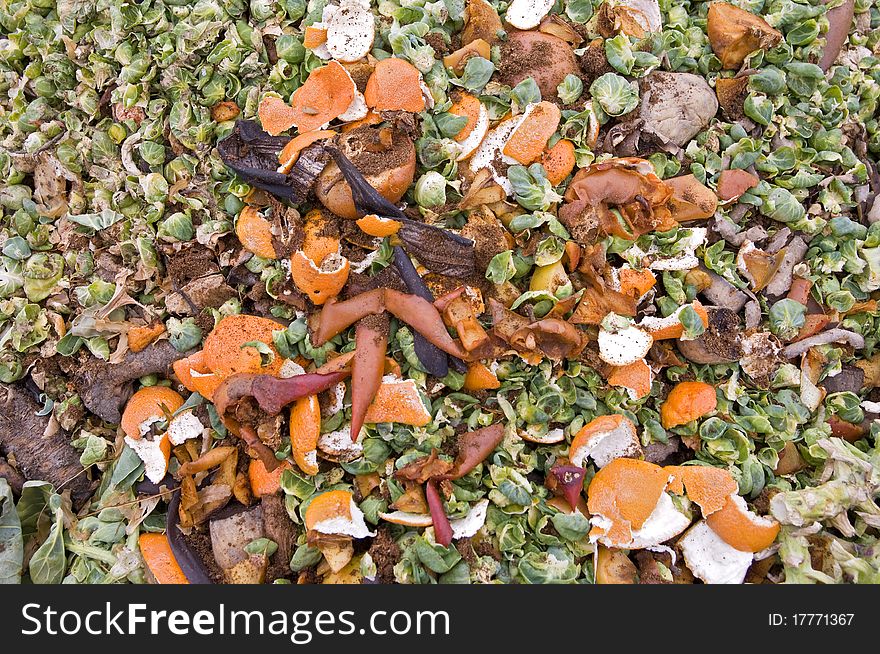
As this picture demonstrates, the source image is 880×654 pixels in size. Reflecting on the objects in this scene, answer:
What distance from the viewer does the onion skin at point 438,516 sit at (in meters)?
2.61

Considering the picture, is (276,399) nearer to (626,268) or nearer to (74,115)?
(626,268)

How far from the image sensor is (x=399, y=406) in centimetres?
275

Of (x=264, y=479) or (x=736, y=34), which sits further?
(x=736, y=34)

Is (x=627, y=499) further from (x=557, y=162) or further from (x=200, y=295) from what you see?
(x=200, y=295)

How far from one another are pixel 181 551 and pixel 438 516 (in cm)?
112

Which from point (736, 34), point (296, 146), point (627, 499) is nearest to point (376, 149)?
point (296, 146)

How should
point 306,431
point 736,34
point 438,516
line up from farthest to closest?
point 736,34 → point 306,431 → point 438,516

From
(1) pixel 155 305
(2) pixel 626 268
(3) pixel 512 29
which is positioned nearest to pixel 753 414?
(2) pixel 626 268

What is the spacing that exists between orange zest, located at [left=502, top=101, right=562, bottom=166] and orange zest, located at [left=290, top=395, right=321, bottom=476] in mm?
1423

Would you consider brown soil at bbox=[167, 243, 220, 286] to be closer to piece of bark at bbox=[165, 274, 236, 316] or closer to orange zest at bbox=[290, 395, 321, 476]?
piece of bark at bbox=[165, 274, 236, 316]

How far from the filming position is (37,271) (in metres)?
3.25

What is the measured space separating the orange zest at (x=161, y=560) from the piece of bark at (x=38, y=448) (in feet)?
1.57

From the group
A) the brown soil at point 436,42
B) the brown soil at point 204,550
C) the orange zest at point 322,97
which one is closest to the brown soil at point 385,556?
the brown soil at point 204,550

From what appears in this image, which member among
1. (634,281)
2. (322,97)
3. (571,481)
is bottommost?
(571,481)
